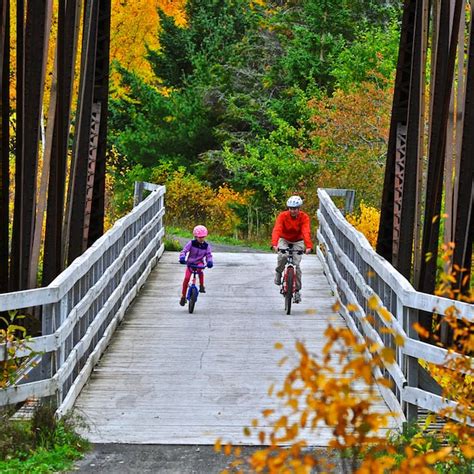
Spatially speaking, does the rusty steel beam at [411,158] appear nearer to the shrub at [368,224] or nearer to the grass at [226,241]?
the shrub at [368,224]

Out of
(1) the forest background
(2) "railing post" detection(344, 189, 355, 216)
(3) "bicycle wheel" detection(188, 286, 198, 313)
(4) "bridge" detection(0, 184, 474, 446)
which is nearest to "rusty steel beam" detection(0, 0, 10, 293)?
(4) "bridge" detection(0, 184, 474, 446)

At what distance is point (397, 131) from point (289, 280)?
123 inches

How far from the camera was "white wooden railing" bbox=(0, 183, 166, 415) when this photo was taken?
336 inches

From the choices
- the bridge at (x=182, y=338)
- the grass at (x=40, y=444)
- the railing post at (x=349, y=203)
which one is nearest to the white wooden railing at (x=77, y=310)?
the bridge at (x=182, y=338)

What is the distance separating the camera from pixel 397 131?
492 inches

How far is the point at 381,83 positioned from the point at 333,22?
664cm

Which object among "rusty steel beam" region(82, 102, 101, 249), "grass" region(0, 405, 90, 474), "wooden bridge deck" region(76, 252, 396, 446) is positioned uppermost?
"rusty steel beam" region(82, 102, 101, 249)

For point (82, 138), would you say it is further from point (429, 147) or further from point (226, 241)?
point (226, 241)

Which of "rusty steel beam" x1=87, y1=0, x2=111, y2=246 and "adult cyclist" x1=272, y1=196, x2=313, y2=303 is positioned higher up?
"rusty steel beam" x1=87, y1=0, x2=111, y2=246

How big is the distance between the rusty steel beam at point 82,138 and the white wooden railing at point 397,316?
2923mm

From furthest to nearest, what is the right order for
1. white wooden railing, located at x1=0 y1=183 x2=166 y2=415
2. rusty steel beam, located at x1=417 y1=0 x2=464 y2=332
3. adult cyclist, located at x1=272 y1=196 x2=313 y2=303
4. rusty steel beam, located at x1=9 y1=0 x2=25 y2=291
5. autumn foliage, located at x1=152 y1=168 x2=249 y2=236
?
autumn foliage, located at x1=152 y1=168 x2=249 y2=236 → adult cyclist, located at x1=272 y1=196 x2=313 y2=303 → rusty steel beam, located at x1=417 y1=0 x2=464 y2=332 → rusty steel beam, located at x1=9 y1=0 x2=25 y2=291 → white wooden railing, located at x1=0 y1=183 x2=166 y2=415

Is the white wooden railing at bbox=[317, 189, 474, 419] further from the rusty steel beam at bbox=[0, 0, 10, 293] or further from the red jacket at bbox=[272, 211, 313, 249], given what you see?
the rusty steel beam at bbox=[0, 0, 10, 293]

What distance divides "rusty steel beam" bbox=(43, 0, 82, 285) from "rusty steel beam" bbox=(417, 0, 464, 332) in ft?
10.6

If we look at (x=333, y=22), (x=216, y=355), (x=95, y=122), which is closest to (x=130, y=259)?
(x=95, y=122)
